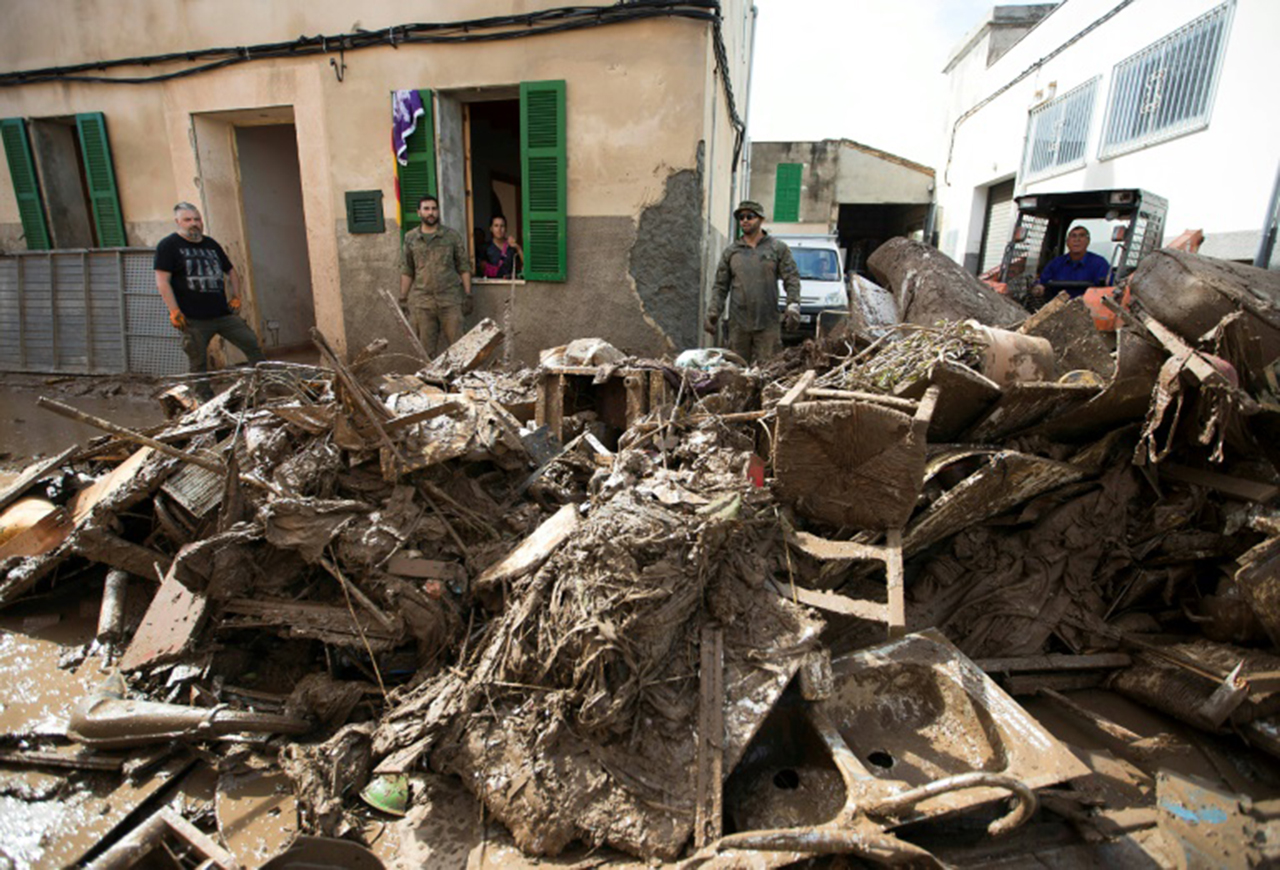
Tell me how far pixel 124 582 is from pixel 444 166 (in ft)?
16.3

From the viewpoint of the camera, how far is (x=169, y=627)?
2670mm

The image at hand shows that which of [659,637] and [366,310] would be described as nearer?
[659,637]

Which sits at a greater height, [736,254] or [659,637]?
[736,254]

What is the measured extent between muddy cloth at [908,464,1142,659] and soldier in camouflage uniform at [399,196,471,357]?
5.04 m

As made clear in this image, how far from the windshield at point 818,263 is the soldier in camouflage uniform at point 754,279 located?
4.23 m

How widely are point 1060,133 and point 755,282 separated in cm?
979

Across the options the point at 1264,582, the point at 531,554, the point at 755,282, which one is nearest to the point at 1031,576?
the point at 1264,582

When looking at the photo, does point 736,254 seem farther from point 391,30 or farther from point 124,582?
point 124,582

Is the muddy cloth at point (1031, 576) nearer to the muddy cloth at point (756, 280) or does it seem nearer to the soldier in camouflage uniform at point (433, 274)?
the muddy cloth at point (756, 280)

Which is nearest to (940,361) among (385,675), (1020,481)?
(1020,481)

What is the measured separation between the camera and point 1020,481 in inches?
114

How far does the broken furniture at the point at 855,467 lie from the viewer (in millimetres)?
2561

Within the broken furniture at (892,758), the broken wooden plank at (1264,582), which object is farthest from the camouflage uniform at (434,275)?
the broken wooden plank at (1264,582)

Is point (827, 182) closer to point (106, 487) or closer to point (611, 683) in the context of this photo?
point (106, 487)
